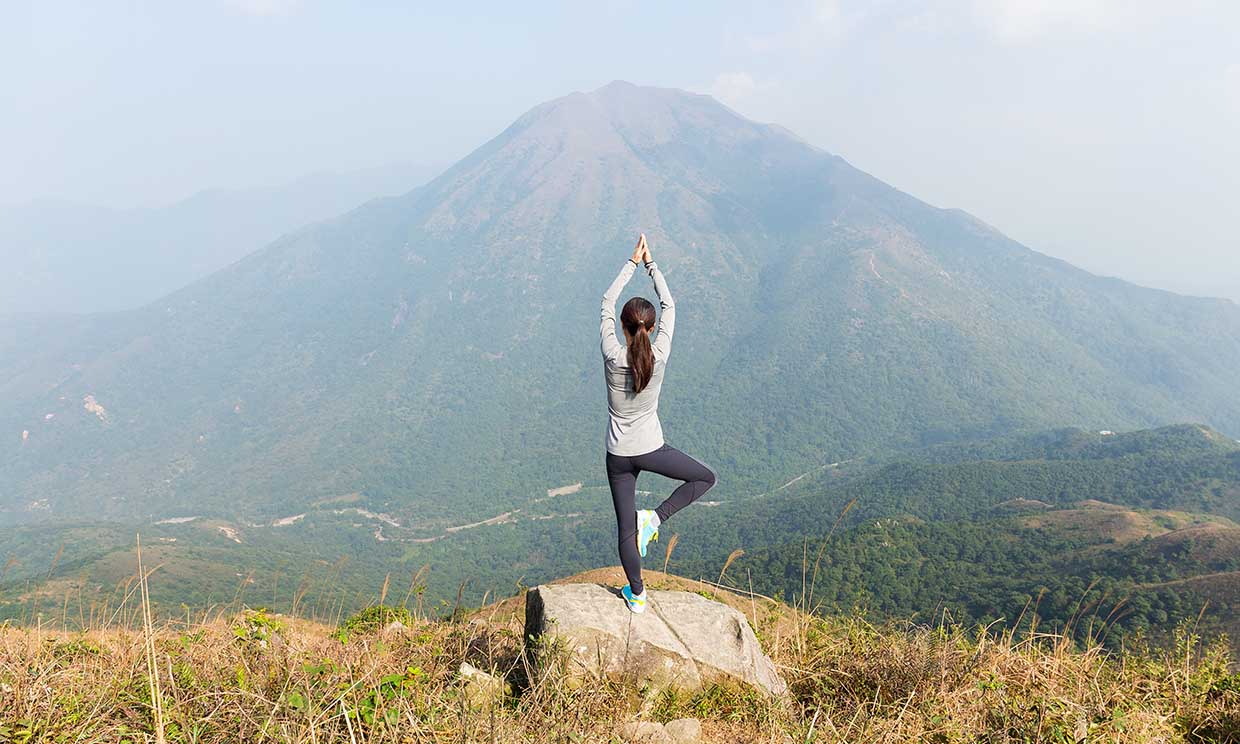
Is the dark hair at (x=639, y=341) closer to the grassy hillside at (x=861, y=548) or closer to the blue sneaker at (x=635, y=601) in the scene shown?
the grassy hillside at (x=861, y=548)

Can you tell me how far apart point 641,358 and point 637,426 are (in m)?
0.66

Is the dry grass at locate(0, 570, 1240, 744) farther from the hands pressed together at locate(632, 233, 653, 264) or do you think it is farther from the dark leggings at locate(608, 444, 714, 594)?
the hands pressed together at locate(632, 233, 653, 264)

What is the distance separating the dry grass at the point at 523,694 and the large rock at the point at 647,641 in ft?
0.61

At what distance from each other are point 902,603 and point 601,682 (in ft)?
137

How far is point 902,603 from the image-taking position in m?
39.6

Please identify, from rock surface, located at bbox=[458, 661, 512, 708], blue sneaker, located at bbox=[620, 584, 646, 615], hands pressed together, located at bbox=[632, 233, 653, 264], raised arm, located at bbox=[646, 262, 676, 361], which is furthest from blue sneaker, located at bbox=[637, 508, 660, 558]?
hands pressed together, located at bbox=[632, 233, 653, 264]

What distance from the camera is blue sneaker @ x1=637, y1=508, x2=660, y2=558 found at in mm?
5785

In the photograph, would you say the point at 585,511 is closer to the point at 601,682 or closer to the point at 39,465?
the point at 601,682

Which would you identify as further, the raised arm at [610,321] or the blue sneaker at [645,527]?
the blue sneaker at [645,527]

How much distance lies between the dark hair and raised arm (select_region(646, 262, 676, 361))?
0.48 ft

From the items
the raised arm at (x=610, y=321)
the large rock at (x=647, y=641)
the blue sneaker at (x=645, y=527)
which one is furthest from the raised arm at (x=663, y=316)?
the large rock at (x=647, y=641)

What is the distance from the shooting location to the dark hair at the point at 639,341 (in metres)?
5.21

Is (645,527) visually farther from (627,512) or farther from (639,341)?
(639,341)

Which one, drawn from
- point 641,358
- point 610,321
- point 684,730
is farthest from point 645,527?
point 610,321
